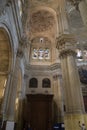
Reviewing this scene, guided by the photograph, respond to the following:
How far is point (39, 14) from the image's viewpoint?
17359 millimetres

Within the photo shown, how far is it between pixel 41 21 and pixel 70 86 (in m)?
11.8

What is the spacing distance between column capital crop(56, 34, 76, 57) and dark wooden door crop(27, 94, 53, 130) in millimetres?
5906

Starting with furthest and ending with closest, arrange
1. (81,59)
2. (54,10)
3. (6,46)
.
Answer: (81,59) → (54,10) → (6,46)

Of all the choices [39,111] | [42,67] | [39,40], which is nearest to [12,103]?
[39,111]

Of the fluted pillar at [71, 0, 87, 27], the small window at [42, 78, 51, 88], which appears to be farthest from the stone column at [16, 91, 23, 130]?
the fluted pillar at [71, 0, 87, 27]

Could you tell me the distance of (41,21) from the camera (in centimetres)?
1842

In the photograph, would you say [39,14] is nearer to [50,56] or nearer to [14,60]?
Result: [50,56]

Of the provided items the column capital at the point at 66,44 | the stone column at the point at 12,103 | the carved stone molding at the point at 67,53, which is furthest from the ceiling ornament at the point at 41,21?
the stone column at the point at 12,103

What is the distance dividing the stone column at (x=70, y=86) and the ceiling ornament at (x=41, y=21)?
7223 mm

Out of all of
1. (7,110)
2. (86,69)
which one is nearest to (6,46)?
(7,110)

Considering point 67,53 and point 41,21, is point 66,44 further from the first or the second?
point 41,21

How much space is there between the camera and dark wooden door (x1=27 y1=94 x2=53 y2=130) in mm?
13547

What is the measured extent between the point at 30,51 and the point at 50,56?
9.42ft

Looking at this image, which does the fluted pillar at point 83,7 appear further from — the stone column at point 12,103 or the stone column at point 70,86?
the stone column at point 12,103
